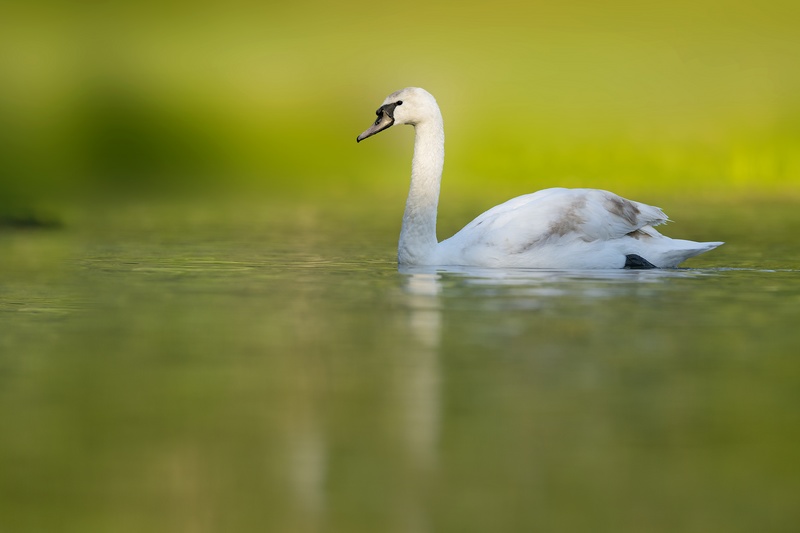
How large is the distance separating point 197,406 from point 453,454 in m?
1.37

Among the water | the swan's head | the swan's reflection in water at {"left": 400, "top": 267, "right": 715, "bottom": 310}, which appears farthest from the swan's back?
the swan's head

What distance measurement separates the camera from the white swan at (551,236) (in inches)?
476

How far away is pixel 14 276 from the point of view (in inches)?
473

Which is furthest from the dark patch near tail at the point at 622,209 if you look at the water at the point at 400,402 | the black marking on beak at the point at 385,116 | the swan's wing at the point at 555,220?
the black marking on beak at the point at 385,116

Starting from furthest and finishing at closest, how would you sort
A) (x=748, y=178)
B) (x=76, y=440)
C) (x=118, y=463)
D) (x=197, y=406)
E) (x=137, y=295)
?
(x=748, y=178) < (x=137, y=295) < (x=197, y=406) < (x=76, y=440) < (x=118, y=463)

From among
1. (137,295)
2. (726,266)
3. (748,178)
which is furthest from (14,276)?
(748,178)

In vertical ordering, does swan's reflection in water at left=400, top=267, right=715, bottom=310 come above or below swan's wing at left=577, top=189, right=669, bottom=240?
below

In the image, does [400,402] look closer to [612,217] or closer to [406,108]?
[612,217]

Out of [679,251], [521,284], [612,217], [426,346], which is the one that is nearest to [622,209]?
[612,217]

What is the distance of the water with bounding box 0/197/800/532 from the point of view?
506cm

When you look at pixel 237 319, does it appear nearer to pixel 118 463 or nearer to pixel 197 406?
pixel 197 406

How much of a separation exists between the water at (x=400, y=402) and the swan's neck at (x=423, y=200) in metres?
0.57

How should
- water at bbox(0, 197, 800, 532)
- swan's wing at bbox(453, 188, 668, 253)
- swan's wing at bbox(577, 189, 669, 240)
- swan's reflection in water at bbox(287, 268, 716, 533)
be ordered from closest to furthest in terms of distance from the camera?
water at bbox(0, 197, 800, 532), swan's reflection in water at bbox(287, 268, 716, 533), swan's wing at bbox(453, 188, 668, 253), swan's wing at bbox(577, 189, 669, 240)

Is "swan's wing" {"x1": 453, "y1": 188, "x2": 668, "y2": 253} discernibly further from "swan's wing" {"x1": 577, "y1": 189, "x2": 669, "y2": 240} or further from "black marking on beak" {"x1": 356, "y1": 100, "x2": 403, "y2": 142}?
"black marking on beak" {"x1": 356, "y1": 100, "x2": 403, "y2": 142}
